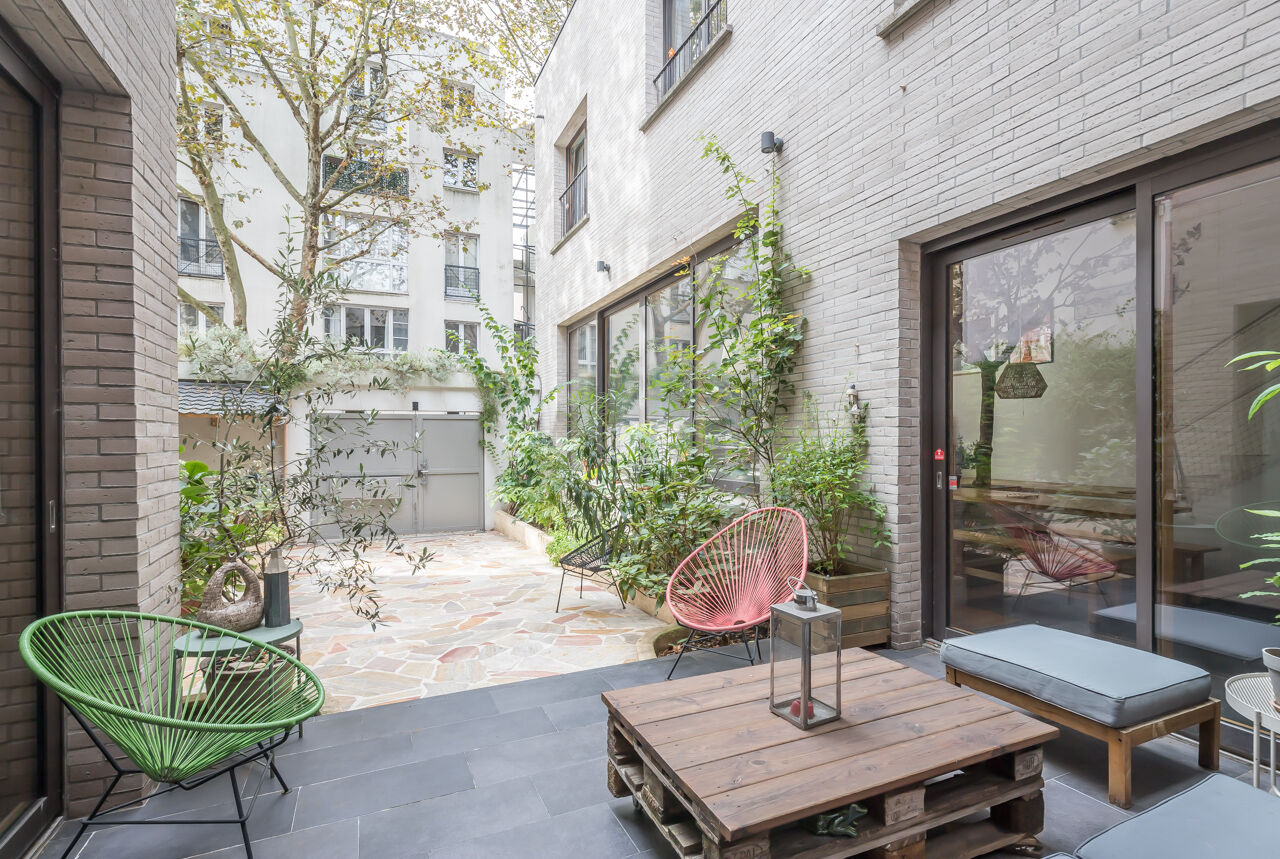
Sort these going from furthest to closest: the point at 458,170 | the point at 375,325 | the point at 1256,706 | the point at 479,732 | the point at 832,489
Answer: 1. the point at 458,170
2. the point at 375,325
3. the point at 832,489
4. the point at 479,732
5. the point at 1256,706

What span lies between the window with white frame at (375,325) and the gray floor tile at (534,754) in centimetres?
1050

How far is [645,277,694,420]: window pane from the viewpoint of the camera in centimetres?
614

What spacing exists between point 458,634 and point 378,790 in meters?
2.17

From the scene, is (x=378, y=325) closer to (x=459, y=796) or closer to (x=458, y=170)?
(x=458, y=170)

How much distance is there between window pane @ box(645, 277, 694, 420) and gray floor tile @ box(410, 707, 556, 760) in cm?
336

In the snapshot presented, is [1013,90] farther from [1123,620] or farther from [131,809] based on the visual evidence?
[131,809]

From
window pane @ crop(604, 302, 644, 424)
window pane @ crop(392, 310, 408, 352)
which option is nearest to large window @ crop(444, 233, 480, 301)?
window pane @ crop(392, 310, 408, 352)

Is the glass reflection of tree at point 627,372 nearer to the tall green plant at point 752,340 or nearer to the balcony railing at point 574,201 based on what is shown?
the balcony railing at point 574,201

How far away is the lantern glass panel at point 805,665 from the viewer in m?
1.97

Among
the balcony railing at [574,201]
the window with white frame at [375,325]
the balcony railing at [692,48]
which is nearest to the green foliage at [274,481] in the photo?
the balcony railing at [692,48]

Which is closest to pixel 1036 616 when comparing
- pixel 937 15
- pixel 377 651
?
pixel 937 15

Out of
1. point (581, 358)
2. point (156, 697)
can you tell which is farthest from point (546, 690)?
point (581, 358)

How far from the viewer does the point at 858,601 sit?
3580mm

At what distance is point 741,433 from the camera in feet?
14.9
